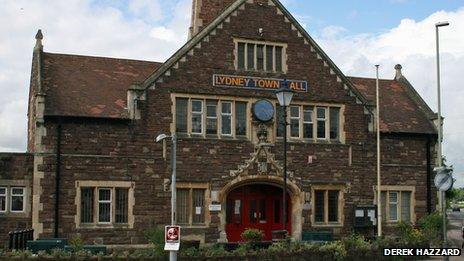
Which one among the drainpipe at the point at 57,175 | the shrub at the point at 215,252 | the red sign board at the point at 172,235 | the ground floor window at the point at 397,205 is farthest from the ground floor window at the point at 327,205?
the red sign board at the point at 172,235

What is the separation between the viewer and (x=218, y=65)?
3105 cm

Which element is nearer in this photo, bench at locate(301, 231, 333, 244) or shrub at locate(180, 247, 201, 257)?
shrub at locate(180, 247, 201, 257)

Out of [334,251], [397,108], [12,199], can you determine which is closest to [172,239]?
[334,251]

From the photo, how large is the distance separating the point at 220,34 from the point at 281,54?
320 cm

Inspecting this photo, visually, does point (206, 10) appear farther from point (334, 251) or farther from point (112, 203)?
point (334, 251)

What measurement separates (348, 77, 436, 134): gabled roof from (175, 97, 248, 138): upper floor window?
698 cm

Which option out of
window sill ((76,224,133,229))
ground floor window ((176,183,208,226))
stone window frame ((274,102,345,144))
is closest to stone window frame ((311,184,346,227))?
stone window frame ((274,102,345,144))

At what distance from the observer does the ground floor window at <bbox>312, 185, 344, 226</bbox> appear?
3231cm

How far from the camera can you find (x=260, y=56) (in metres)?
32.0

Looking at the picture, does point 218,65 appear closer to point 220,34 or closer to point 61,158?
point 220,34

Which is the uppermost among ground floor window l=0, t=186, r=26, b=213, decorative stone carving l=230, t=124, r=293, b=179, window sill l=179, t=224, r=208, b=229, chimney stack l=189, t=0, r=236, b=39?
chimney stack l=189, t=0, r=236, b=39

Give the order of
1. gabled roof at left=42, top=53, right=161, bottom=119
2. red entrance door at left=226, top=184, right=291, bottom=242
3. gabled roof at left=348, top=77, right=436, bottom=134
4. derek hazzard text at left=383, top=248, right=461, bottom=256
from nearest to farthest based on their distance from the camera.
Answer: derek hazzard text at left=383, top=248, right=461, bottom=256, gabled roof at left=42, top=53, right=161, bottom=119, red entrance door at left=226, top=184, right=291, bottom=242, gabled roof at left=348, top=77, right=436, bottom=134

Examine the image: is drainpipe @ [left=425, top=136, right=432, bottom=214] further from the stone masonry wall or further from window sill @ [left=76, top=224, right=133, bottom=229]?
the stone masonry wall

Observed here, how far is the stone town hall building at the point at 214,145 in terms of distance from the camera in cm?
2844
